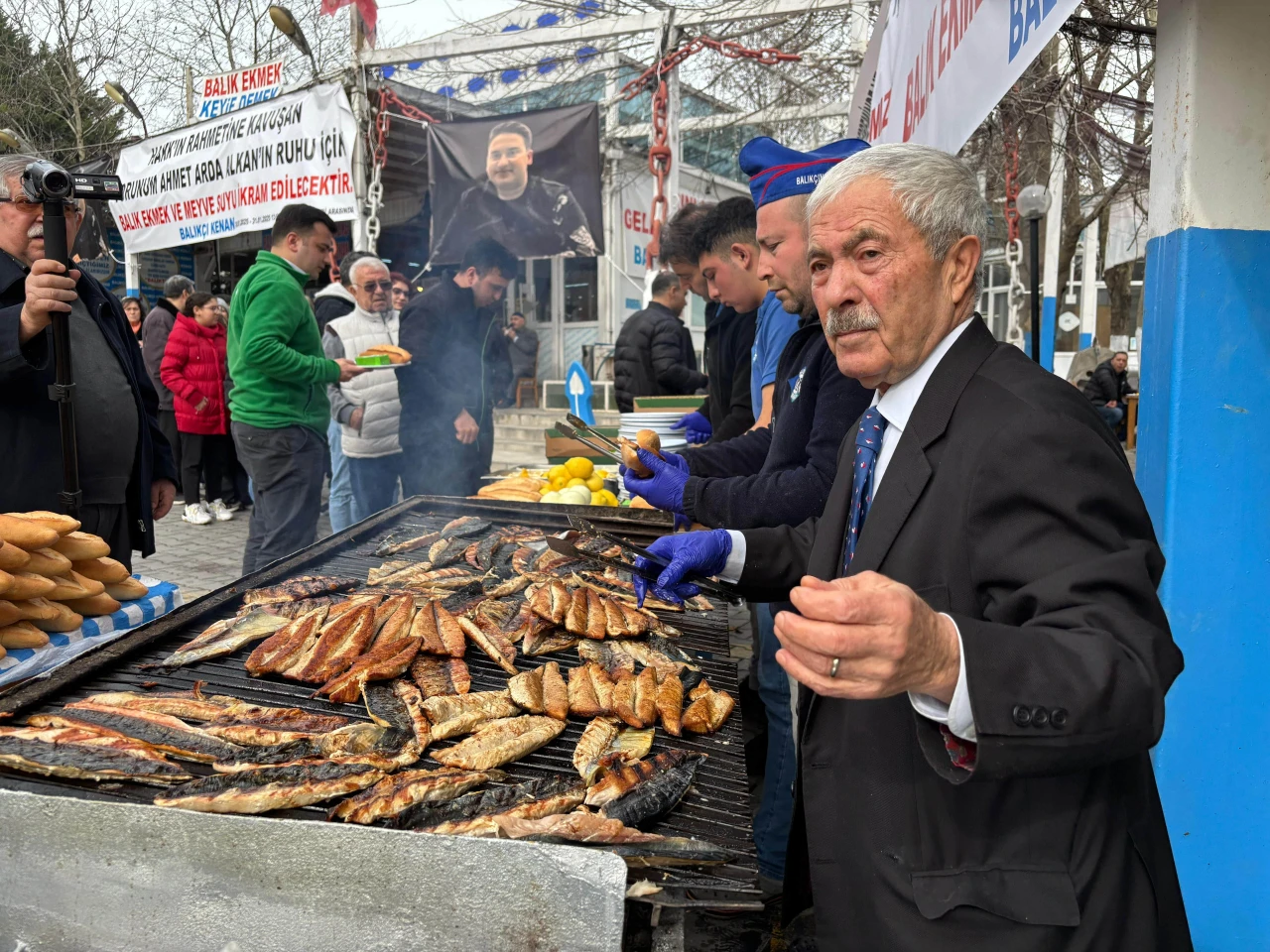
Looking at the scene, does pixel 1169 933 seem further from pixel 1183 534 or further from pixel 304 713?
pixel 304 713

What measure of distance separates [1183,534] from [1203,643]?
1.10ft

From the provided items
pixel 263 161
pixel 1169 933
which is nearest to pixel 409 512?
pixel 1169 933

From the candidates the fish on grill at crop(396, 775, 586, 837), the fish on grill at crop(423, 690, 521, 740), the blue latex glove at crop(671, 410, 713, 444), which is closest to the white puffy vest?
the blue latex glove at crop(671, 410, 713, 444)

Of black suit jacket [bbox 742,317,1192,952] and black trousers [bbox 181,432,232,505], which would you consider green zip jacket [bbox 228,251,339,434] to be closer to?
black trousers [bbox 181,432,232,505]

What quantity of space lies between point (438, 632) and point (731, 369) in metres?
3.54

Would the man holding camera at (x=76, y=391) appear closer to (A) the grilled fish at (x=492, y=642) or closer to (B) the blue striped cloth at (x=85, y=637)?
(B) the blue striped cloth at (x=85, y=637)

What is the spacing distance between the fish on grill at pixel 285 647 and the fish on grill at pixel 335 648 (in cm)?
2

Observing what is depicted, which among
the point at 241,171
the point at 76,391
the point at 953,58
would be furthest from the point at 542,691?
the point at 241,171

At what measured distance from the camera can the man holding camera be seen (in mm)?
3434

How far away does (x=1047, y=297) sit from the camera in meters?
13.5

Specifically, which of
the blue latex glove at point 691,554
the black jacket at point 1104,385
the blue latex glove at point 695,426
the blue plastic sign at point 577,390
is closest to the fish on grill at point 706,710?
the blue latex glove at point 691,554

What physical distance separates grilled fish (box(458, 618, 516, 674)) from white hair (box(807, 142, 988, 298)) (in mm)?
1954

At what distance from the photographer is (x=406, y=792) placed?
6.59ft

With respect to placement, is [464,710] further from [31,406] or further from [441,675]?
[31,406]
